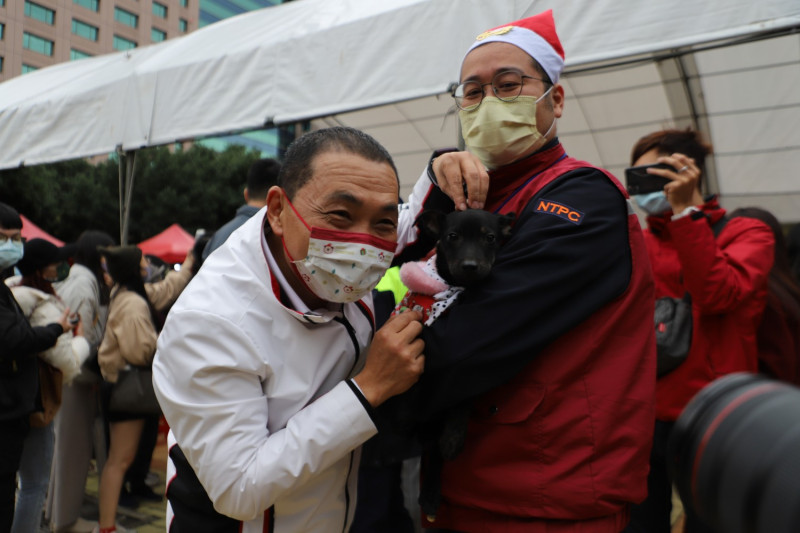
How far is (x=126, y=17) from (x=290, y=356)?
72358mm

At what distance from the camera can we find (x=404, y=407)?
1645 millimetres

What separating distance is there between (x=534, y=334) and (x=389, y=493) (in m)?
2.51

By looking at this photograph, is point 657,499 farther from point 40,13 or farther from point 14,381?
point 40,13

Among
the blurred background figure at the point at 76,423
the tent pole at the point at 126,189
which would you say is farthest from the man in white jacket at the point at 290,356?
the tent pole at the point at 126,189

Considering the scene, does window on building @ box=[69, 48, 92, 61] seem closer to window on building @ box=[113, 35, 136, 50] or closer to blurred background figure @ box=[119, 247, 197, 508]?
window on building @ box=[113, 35, 136, 50]

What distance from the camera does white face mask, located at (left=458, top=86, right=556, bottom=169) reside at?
1.86 m

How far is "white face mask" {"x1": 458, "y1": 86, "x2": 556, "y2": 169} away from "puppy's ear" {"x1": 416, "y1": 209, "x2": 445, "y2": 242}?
27 centimetres

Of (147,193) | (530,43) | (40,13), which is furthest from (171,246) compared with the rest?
(40,13)

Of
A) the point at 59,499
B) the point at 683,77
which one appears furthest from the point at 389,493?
the point at 683,77

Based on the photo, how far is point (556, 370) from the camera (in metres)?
1.49

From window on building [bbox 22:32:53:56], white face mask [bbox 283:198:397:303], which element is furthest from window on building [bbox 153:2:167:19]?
white face mask [bbox 283:198:397:303]

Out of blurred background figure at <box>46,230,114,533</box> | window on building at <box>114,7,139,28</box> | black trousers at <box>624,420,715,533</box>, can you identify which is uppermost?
black trousers at <box>624,420,715,533</box>

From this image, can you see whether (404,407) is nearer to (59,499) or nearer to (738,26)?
(738,26)

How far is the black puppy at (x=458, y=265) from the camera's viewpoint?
1.74 metres
